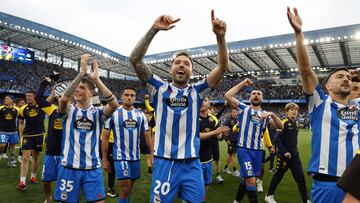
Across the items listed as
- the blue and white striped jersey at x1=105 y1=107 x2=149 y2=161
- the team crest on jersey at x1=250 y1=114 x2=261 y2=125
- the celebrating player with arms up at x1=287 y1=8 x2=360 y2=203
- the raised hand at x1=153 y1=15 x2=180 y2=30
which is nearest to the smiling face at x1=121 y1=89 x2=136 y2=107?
the blue and white striped jersey at x1=105 y1=107 x2=149 y2=161

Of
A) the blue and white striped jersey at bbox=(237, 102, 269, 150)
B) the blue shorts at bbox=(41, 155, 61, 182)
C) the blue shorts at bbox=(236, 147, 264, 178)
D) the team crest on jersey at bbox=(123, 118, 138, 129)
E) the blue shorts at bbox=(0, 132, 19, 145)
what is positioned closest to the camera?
the blue shorts at bbox=(41, 155, 61, 182)

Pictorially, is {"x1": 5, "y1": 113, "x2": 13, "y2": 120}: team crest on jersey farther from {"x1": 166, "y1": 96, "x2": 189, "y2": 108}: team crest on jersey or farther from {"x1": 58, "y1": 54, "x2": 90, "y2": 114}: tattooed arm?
{"x1": 166, "y1": 96, "x2": 189, "y2": 108}: team crest on jersey

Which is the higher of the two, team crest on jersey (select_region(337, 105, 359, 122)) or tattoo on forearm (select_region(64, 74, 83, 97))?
tattoo on forearm (select_region(64, 74, 83, 97))

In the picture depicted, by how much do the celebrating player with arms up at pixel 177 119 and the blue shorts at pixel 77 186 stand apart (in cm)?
125

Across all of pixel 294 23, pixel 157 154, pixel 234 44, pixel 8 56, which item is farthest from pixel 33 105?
pixel 234 44

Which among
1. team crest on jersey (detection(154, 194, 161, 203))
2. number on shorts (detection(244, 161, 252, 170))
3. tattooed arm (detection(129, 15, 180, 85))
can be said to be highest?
tattooed arm (detection(129, 15, 180, 85))

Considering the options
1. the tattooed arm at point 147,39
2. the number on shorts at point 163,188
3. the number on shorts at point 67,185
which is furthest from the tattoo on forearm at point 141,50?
the number on shorts at point 67,185

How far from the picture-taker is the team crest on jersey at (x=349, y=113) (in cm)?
→ 331

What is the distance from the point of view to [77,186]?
414 cm

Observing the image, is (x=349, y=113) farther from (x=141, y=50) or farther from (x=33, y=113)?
(x=33, y=113)

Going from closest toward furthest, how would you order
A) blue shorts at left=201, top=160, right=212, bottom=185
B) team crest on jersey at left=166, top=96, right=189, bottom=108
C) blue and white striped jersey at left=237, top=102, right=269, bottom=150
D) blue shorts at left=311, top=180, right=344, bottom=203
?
blue shorts at left=311, top=180, right=344, bottom=203 < team crest on jersey at left=166, top=96, right=189, bottom=108 < blue shorts at left=201, top=160, right=212, bottom=185 < blue and white striped jersey at left=237, top=102, right=269, bottom=150

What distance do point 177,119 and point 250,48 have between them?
41089 mm

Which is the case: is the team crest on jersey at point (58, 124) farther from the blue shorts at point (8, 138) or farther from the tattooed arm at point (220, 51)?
the blue shorts at point (8, 138)

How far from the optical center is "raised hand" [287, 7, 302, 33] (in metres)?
3.17
